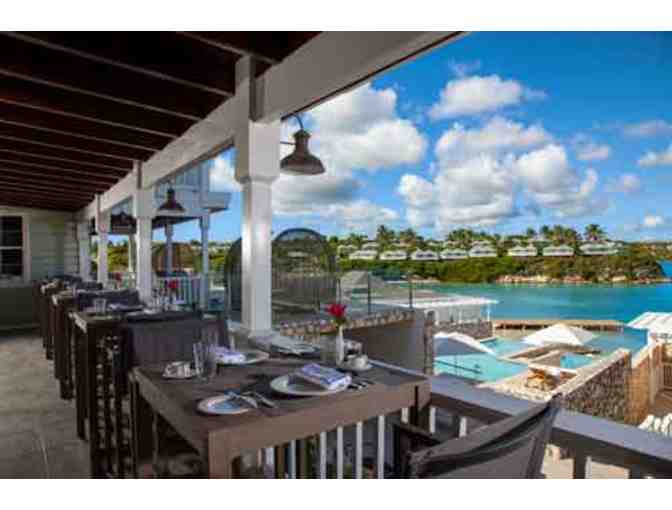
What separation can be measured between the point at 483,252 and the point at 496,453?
14.3 metres

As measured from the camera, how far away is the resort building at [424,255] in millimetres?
14177

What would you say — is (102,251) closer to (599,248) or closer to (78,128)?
(78,128)

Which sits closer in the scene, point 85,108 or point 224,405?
point 224,405

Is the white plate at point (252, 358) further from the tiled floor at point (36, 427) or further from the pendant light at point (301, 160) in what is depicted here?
the tiled floor at point (36, 427)

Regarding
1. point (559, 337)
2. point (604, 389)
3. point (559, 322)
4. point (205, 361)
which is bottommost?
point (604, 389)

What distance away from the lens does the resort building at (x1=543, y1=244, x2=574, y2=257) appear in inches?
513

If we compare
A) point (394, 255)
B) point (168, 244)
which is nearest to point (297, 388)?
point (168, 244)

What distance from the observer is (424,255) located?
14.4 m

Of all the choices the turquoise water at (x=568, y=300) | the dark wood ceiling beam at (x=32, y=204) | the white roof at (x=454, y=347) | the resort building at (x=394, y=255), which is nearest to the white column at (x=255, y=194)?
the white roof at (x=454, y=347)

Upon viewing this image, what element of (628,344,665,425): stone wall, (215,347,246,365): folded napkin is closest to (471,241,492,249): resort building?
Answer: (628,344,665,425): stone wall

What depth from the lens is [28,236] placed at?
8.81 meters
